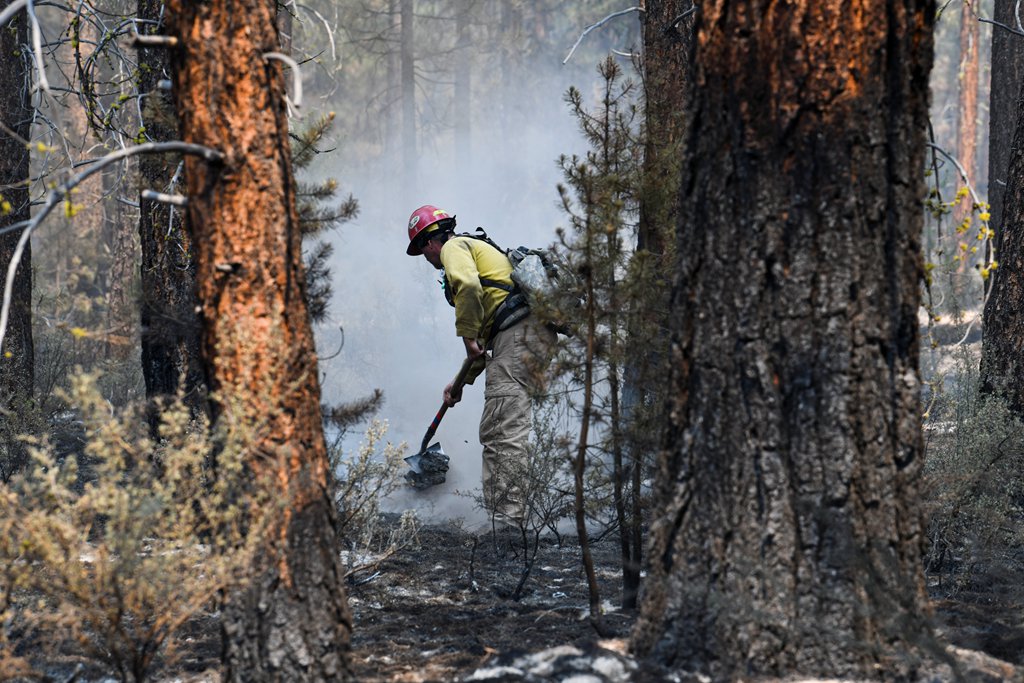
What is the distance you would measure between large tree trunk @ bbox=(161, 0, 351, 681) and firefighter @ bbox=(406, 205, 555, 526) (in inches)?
122

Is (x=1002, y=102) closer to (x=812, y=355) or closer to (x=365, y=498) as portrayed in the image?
(x=365, y=498)

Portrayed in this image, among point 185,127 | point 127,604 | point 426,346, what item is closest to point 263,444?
point 127,604

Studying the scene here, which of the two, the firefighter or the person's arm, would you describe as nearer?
the firefighter

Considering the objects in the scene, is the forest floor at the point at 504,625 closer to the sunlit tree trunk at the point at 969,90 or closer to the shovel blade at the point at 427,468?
the shovel blade at the point at 427,468

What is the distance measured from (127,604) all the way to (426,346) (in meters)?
17.3

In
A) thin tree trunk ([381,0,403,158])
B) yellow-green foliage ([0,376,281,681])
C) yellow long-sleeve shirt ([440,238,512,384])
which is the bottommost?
yellow-green foliage ([0,376,281,681])

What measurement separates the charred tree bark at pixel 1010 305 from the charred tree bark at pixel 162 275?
455 centimetres

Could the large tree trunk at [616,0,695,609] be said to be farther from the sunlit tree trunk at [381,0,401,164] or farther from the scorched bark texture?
the sunlit tree trunk at [381,0,401,164]

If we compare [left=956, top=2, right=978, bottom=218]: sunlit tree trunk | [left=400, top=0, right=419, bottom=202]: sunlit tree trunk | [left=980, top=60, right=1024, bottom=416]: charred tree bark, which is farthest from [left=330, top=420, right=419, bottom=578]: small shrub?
[left=400, top=0, right=419, bottom=202]: sunlit tree trunk

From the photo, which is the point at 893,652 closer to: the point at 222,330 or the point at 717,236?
the point at 717,236

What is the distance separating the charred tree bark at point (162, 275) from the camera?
5.26m

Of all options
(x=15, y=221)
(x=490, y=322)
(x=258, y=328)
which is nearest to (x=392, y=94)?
(x=15, y=221)

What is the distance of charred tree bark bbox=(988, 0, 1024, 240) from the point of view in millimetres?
9352

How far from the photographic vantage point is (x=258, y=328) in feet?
9.51
